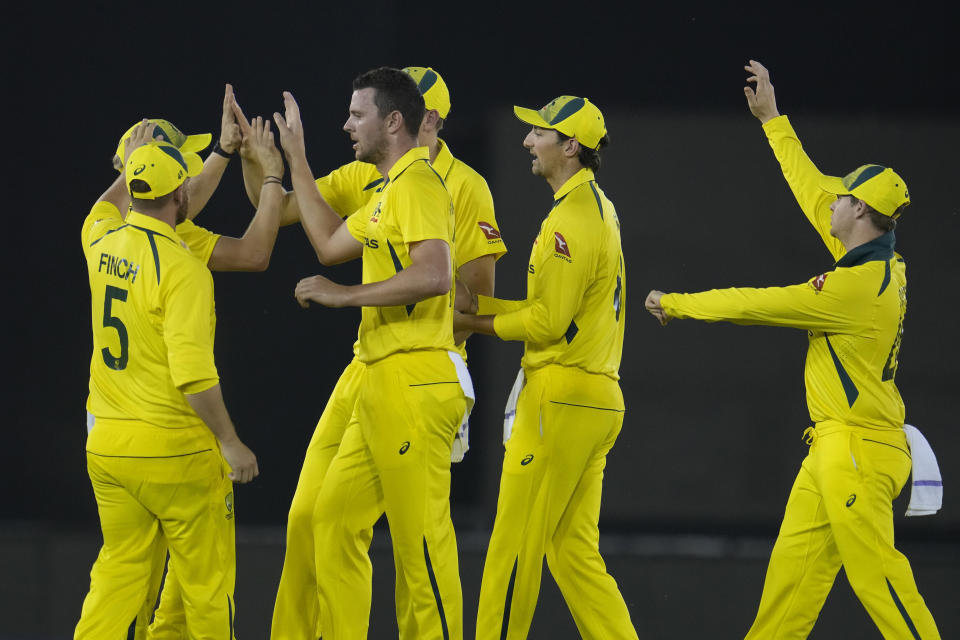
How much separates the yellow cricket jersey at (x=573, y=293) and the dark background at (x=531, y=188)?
1.60 meters

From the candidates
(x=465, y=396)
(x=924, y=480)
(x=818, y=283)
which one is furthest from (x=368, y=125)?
(x=924, y=480)

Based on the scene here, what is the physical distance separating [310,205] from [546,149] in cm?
79

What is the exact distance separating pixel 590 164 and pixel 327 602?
5.26 feet

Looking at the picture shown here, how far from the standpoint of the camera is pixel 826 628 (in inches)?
190

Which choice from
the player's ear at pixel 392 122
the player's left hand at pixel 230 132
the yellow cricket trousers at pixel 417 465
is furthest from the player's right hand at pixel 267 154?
the yellow cricket trousers at pixel 417 465

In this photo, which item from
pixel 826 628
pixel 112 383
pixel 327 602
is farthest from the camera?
pixel 826 628

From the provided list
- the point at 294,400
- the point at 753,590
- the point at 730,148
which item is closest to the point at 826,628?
the point at 753,590

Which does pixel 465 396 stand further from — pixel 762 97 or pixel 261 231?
pixel 762 97

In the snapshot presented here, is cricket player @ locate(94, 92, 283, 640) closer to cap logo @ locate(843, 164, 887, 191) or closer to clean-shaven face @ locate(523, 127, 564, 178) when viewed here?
clean-shaven face @ locate(523, 127, 564, 178)

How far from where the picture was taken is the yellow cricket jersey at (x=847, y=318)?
3504mm

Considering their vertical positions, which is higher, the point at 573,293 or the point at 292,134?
the point at 292,134

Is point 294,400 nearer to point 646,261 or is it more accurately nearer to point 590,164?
point 646,261

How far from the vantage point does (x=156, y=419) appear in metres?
3.16

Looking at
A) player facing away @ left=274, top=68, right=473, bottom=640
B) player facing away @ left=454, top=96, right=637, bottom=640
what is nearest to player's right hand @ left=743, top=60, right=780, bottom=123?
player facing away @ left=454, top=96, right=637, bottom=640
